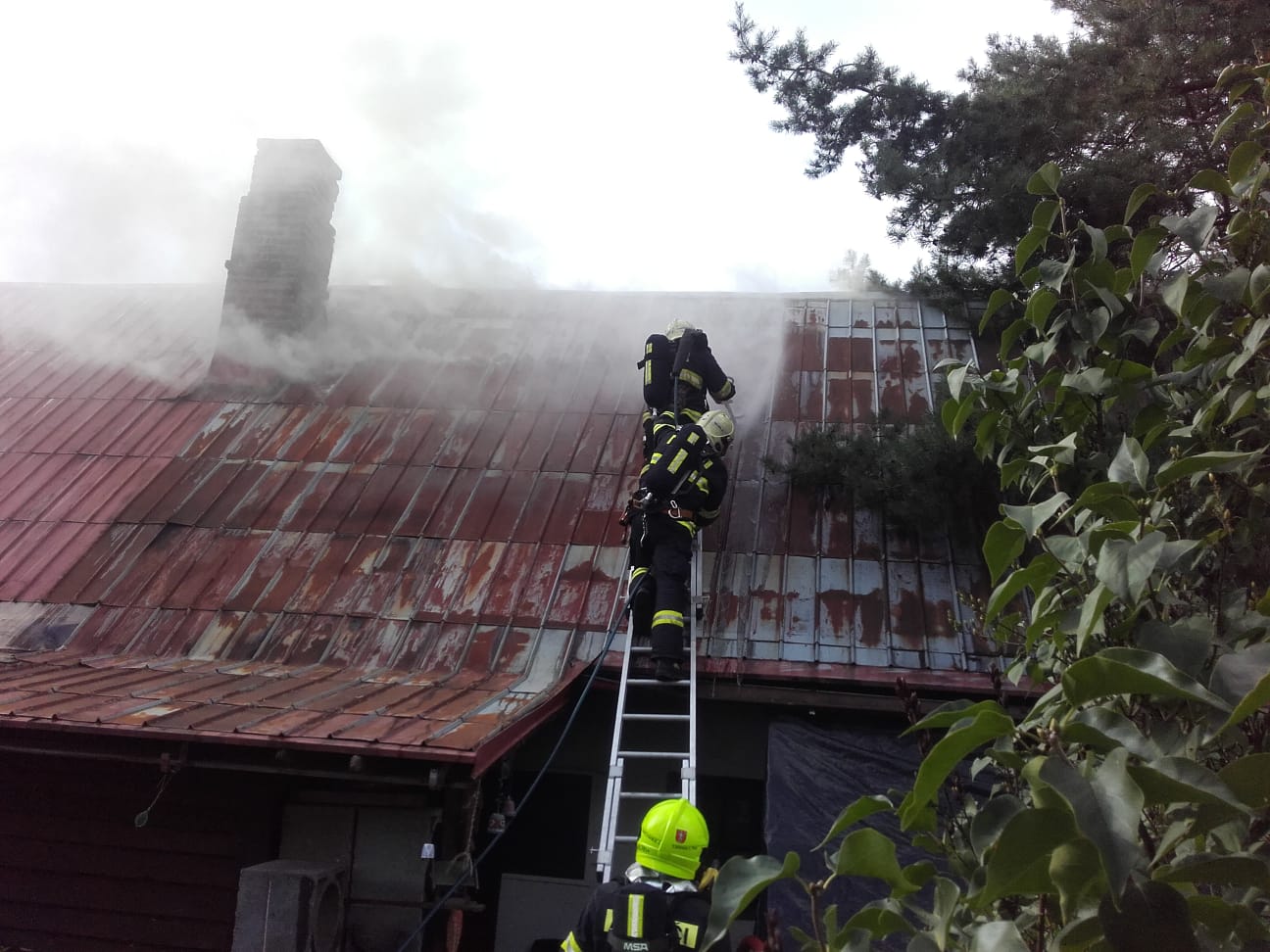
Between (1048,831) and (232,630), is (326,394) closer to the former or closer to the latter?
(232,630)

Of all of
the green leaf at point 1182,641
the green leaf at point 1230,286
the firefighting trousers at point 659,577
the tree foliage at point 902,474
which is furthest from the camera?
the tree foliage at point 902,474

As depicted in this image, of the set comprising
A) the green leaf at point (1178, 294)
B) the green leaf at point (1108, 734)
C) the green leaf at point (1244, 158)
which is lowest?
the green leaf at point (1108, 734)

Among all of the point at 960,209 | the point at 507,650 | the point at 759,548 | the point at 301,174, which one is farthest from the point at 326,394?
the point at 960,209

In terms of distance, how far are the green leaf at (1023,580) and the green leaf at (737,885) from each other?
0.54 meters

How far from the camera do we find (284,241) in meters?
9.21

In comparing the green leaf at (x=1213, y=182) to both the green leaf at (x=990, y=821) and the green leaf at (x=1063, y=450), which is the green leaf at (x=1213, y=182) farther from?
the green leaf at (x=990, y=821)

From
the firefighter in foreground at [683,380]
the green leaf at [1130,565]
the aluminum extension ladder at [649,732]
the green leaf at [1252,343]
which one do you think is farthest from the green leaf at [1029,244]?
the firefighter in foreground at [683,380]

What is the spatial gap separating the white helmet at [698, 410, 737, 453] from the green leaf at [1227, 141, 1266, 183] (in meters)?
4.06

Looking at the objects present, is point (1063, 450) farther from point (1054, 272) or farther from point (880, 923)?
point (880, 923)

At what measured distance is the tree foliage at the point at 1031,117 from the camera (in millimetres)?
4863

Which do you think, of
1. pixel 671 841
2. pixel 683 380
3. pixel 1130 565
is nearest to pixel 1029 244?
pixel 1130 565

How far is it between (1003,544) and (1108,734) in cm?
45

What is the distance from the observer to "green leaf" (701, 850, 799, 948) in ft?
3.49

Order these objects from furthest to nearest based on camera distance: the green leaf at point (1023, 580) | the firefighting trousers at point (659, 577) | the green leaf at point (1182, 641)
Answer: the firefighting trousers at point (659, 577), the green leaf at point (1023, 580), the green leaf at point (1182, 641)
